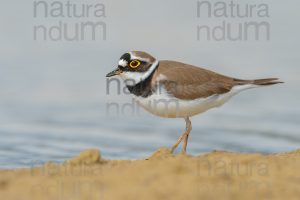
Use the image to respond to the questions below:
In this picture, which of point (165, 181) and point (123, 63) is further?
point (123, 63)

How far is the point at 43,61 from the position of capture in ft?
47.5

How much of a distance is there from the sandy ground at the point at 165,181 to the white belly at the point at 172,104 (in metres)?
1.47

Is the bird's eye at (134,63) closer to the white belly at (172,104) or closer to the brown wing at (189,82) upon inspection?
the brown wing at (189,82)

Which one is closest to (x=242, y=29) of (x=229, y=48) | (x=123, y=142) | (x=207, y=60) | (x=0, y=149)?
(x=229, y=48)

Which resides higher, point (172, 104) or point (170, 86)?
point (170, 86)

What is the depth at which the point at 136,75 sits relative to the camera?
848cm

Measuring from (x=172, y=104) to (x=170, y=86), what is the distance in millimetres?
210

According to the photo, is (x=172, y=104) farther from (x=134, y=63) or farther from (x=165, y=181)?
(x=165, y=181)

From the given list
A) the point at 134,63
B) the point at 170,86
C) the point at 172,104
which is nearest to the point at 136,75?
the point at 134,63

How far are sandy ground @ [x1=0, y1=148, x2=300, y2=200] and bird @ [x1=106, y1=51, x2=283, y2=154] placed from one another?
1.53 m

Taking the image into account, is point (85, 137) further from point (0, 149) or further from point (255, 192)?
point (255, 192)

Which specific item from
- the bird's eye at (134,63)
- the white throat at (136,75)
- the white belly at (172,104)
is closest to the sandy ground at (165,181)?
the white belly at (172,104)

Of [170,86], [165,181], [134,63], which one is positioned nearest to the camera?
[165,181]

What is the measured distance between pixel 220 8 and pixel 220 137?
6288 mm
